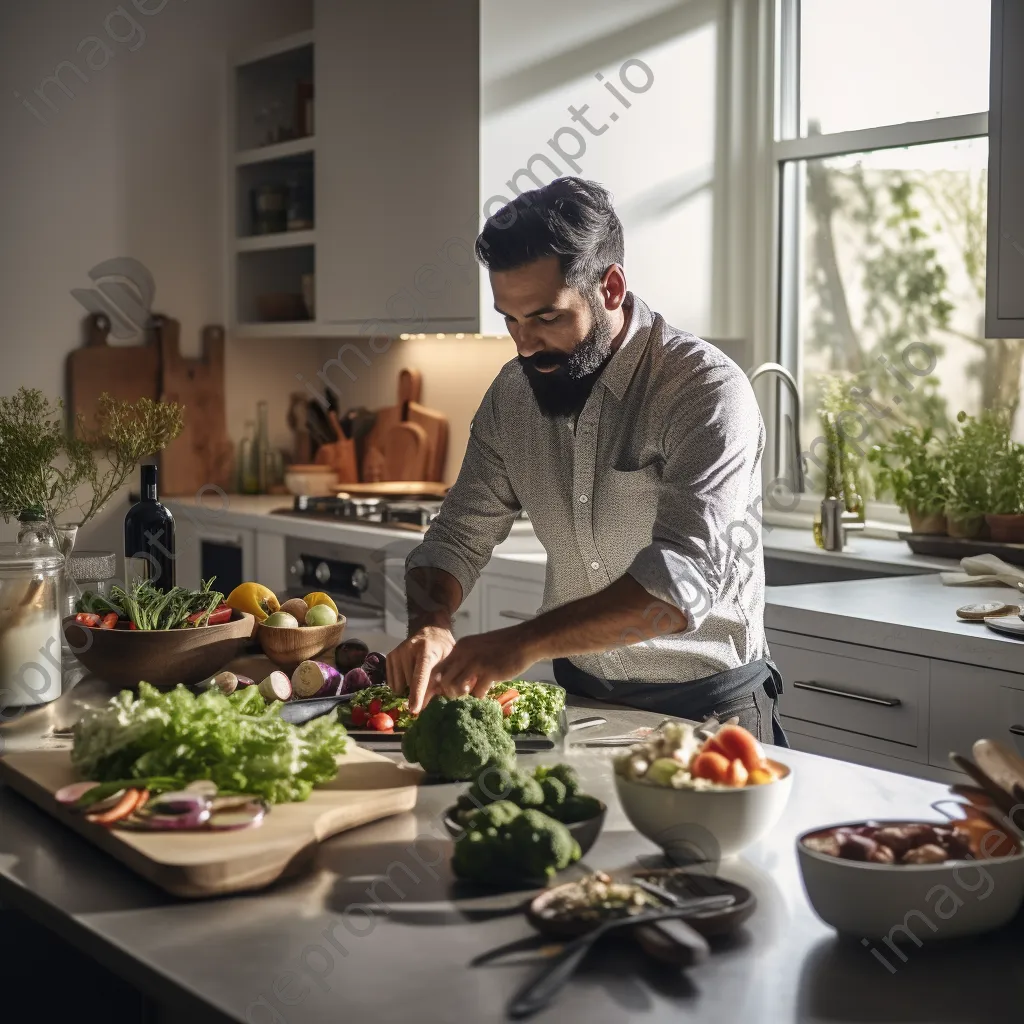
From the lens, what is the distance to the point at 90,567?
2600mm

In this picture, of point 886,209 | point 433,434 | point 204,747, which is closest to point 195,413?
point 433,434

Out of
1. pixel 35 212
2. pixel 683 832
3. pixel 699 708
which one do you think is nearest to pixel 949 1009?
pixel 683 832

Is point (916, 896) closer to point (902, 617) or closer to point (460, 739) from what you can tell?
point (460, 739)

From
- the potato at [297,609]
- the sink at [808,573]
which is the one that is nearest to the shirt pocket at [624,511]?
the potato at [297,609]

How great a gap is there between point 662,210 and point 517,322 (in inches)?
75.9

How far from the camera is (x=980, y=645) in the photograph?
243cm

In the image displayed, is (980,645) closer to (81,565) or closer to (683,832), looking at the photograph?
(683,832)

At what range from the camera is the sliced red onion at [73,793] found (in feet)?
4.77

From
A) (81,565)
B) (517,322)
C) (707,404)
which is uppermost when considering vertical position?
(517,322)

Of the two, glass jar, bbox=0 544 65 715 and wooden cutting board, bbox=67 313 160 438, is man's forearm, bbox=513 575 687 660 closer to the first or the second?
glass jar, bbox=0 544 65 715

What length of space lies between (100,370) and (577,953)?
12.7ft

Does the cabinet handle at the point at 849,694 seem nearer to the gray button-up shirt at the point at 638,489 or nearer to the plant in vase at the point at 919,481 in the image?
the gray button-up shirt at the point at 638,489

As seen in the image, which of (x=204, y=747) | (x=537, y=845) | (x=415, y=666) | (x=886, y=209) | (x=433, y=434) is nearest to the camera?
(x=537, y=845)

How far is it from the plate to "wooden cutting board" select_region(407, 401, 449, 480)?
2.48 metres
